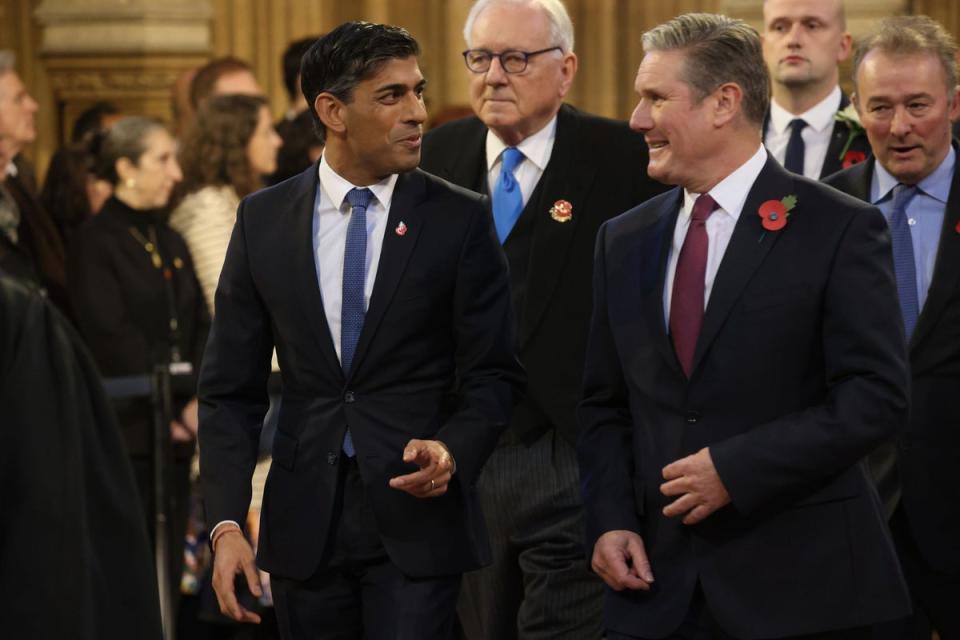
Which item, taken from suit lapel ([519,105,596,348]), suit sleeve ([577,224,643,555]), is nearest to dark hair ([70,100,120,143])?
suit lapel ([519,105,596,348])

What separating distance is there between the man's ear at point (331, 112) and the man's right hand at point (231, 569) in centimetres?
83

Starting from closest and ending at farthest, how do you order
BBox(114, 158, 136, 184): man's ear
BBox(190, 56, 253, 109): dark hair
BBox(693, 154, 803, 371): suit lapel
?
BBox(693, 154, 803, 371): suit lapel
BBox(114, 158, 136, 184): man's ear
BBox(190, 56, 253, 109): dark hair

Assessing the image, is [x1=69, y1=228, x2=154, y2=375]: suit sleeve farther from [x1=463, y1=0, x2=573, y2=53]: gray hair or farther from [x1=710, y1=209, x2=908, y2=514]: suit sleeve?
[x1=710, y1=209, x2=908, y2=514]: suit sleeve

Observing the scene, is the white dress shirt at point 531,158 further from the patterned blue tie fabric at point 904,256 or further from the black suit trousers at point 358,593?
the black suit trousers at point 358,593

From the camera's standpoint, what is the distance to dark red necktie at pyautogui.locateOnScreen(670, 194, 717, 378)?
343cm

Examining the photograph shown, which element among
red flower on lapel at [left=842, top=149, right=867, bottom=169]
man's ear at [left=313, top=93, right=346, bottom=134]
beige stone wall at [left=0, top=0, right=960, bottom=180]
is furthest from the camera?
beige stone wall at [left=0, top=0, right=960, bottom=180]

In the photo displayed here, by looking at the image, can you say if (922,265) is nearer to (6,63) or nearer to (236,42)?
(6,63)

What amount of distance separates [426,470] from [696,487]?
507 millimetres

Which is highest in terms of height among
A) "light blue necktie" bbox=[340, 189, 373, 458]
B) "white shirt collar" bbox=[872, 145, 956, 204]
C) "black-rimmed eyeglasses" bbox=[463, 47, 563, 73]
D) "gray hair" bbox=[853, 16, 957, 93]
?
"gray hair" bbox=[853, 16, 957, 93]

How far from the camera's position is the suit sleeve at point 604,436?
138 inches

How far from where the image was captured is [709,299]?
3393 mm

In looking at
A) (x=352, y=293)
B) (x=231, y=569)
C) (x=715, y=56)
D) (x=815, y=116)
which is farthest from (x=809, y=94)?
(x=231, y=569)

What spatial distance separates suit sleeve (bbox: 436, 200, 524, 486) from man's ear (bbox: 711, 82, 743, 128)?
1.80 ft

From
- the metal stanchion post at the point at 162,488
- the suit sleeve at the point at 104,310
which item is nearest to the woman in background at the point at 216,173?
the suit sleeve at the point at 104,310
